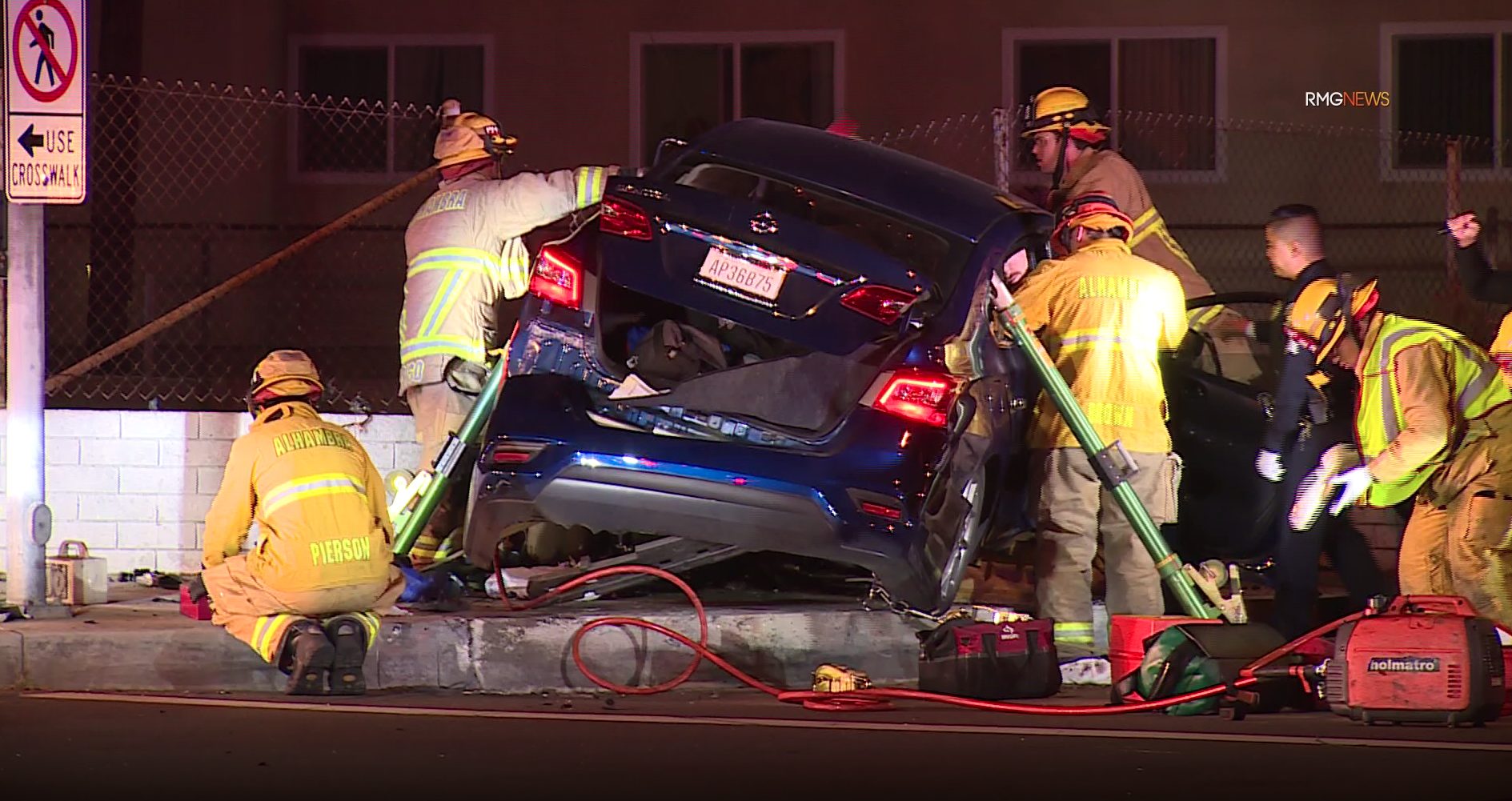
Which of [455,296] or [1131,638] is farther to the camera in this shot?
[455,296]

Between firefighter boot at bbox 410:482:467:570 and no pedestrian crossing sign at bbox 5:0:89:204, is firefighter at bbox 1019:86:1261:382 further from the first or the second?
no pedestrian crossing sign at bbox 5:0:89:204

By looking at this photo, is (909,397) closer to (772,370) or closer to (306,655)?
(772,370)

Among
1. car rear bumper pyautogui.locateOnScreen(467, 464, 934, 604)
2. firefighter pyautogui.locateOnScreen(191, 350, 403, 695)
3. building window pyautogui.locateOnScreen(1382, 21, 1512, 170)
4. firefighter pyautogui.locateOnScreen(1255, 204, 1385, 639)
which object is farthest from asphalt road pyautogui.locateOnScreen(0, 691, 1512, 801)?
building window pyautogui.locateOnScreen(1382, 21, 1512, 170)

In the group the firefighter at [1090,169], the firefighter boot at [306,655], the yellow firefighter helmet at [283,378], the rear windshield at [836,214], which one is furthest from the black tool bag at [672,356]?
the firefighter at [1090,169]

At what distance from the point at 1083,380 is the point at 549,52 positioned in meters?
10.4

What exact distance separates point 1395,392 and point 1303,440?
46cm

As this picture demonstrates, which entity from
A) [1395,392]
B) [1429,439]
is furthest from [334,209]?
A: [1429,439]

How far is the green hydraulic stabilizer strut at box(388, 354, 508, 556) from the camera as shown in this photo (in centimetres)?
889

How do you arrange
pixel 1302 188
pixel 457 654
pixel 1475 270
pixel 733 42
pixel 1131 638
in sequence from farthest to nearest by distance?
pixel 733 42, pixel 1302 188, pixel 1475 270, pixel 457 654, pixel 1131 638

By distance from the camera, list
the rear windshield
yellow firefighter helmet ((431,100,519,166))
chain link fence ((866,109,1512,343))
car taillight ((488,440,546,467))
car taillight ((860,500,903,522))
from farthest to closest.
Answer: chain link fence ((866,109,1512,343)) < yellow firefighter helmet ((431,100,519,166)) < the rear windshield < car taillight ((488,440,546,467)) < car taillight ((860,500,903,522))

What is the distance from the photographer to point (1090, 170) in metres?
10.0

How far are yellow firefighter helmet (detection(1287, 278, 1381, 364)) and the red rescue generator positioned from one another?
135 cm

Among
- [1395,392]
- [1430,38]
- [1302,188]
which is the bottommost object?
[1395,392]

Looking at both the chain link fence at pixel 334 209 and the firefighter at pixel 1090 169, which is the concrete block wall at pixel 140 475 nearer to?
the firefighter at pixel 1090 169
